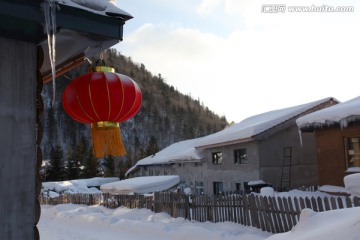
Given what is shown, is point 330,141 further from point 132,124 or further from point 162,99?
point 162,99

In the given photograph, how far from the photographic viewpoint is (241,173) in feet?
71.6

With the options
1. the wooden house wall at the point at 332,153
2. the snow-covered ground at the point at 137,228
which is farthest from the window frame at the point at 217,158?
the snow-covered ground at the point at 137,228

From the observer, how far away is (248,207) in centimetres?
1113

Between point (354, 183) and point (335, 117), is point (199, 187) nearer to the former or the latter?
point (335, 117)

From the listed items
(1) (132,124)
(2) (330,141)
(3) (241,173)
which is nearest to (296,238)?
(2) (330,141)

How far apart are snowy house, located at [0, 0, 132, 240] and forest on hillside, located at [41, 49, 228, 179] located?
92606 millimetres

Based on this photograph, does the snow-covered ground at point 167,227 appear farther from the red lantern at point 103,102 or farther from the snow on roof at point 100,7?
the snow on roof at point 100,7

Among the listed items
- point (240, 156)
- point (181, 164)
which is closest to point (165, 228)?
point (240, 156)

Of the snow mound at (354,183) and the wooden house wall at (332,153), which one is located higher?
the wooden house wall at (332,153)

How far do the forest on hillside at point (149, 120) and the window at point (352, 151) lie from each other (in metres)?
81.8

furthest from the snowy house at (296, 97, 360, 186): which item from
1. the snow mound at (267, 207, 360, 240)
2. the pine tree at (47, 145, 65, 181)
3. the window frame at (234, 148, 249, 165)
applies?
the pine tree at (47, 145, 65, 181)

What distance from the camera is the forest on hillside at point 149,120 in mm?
101625

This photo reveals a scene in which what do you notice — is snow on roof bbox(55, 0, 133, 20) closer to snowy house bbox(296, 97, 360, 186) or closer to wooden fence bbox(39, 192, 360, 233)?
wooden fence bbox(39, 192, 360, 233)

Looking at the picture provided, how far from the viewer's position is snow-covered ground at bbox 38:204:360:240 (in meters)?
3.47
